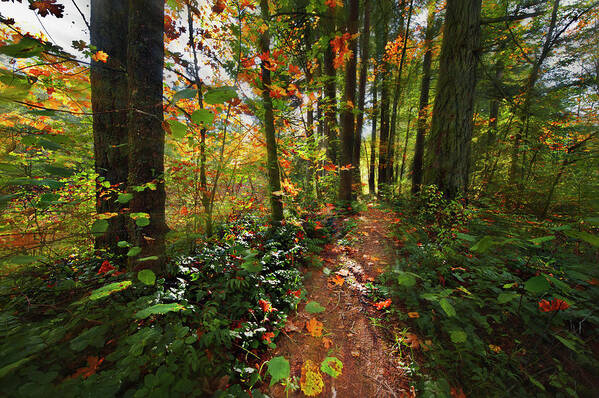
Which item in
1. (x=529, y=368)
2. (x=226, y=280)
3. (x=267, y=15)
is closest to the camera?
(x=529, y=368)

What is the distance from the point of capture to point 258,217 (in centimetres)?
473

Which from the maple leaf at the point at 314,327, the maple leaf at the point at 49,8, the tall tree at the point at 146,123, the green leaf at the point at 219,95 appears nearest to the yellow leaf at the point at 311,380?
the maple leaf at the point at 314,327

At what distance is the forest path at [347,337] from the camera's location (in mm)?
1766

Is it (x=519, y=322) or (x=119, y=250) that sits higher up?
(x=119, y=250)

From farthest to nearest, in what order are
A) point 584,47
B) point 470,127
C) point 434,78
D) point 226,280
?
point 434,78 → point 584,47 → point 470,127 → point 226,280

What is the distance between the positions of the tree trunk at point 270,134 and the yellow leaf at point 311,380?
102 inches

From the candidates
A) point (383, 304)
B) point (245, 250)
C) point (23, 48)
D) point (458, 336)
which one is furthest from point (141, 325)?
point (458, 336)

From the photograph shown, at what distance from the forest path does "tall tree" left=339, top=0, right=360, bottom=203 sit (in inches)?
114

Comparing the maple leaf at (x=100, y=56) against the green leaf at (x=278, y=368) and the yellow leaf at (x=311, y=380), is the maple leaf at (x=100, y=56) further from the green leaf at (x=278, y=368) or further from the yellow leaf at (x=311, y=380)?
the yellow leaf at (x=311, y=380)

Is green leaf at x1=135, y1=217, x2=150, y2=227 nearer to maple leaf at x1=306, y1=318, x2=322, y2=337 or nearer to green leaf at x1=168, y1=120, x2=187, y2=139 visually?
green leaf at x1=168, y1=120, x2=187, y2=139

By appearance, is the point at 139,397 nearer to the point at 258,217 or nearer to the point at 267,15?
the point at 258,217

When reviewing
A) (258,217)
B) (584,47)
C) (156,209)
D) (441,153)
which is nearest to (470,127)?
(441,153)

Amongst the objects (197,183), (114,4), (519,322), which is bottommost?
(519,322)

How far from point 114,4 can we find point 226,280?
14.2ft
